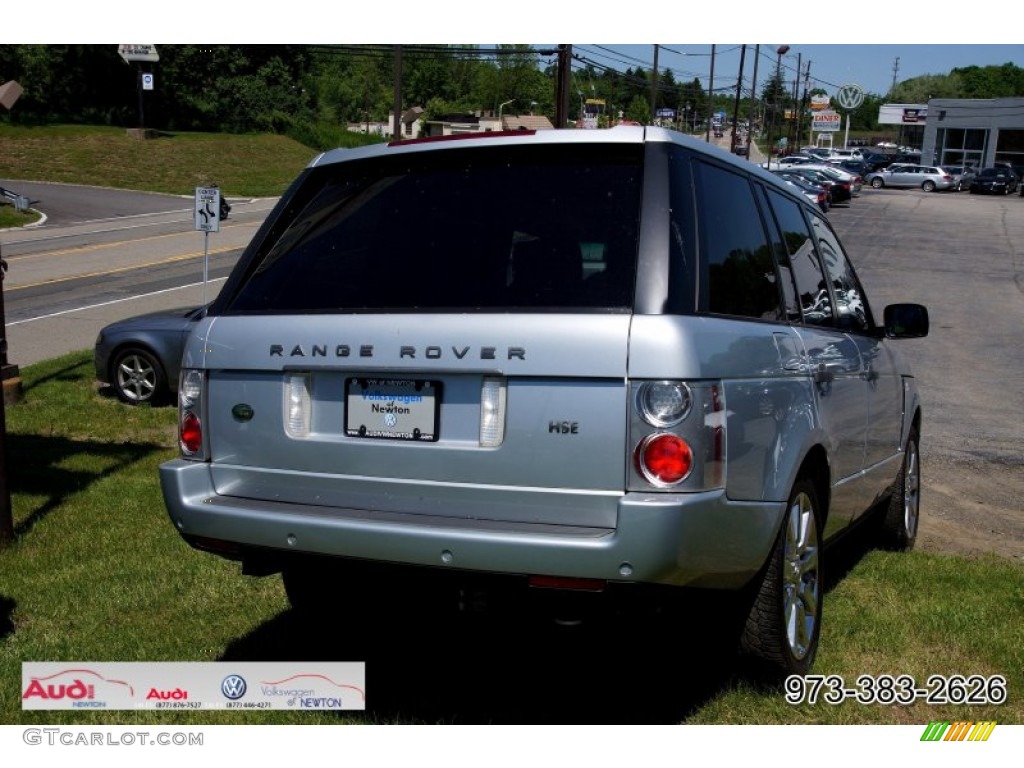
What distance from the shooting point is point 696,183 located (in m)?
3.61

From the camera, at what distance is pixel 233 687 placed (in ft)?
13.1

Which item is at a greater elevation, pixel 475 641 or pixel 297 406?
pixel 297 406

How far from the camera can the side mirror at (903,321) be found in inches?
219

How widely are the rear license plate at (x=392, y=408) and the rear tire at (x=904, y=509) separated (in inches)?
136

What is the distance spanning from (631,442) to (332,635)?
2.02m

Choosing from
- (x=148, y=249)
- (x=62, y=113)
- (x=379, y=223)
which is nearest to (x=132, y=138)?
(x=62, y=113)

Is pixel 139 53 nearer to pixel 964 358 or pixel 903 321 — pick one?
pixel 964 358

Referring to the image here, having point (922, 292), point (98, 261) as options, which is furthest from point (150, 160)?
point (922, 292)

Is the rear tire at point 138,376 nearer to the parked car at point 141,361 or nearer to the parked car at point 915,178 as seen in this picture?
the parked car at point 141,361

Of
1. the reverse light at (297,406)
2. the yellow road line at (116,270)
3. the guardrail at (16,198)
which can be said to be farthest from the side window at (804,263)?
the yellow road line at (116,270)

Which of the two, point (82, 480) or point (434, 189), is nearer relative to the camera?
point (434, 189)

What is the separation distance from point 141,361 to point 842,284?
8302 millimetres

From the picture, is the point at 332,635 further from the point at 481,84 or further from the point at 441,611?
the point at 481,84

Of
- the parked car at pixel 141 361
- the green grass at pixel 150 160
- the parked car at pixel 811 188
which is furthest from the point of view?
the green grass at pixel 150 160
